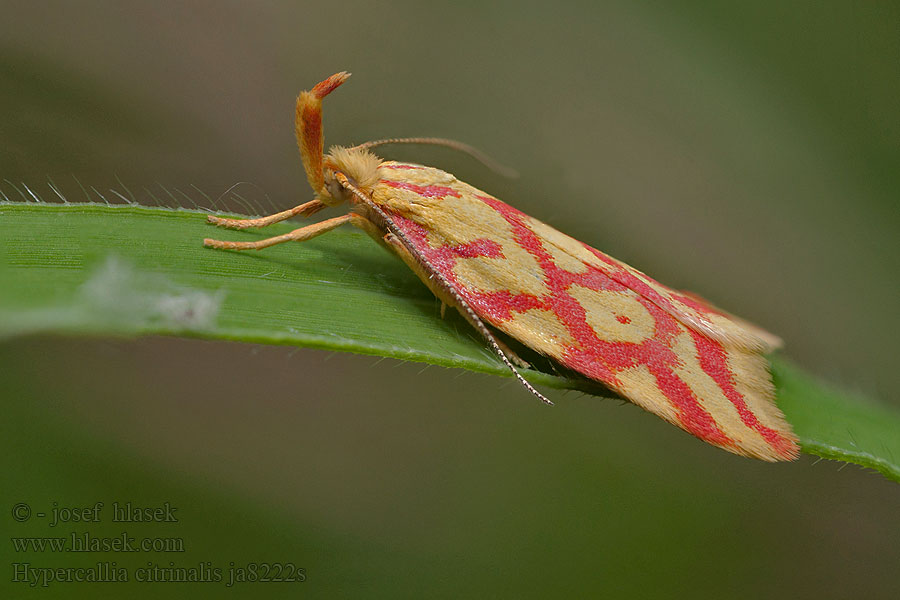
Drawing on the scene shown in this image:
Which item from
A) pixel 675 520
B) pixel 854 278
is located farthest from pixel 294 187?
pixel 854 278

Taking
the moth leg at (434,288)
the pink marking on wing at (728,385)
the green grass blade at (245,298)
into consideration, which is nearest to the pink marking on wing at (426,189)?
the moth leg at (434,288)

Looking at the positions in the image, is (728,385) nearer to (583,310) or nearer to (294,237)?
(583,310)

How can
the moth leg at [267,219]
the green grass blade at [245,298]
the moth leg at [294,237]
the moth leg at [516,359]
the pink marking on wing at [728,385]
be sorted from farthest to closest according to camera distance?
the moth leg at [267,219]
the moth leg at [294,237]
the moth leg at [516,359]
the pink marking on wing at [728,385]
the green grass blade at [245,298]

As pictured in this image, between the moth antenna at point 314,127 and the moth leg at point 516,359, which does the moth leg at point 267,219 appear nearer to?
the moth antenna at point 314,127

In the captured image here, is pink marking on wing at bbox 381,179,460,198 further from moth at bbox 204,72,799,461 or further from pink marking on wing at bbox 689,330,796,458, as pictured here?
pink marking on wing at bbox 689,330,796,458

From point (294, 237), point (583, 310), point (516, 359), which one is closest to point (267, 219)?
point (294, 237)

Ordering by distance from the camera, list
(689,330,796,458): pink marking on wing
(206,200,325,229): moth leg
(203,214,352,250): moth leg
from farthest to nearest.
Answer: (206,200,325,229): moth leg → (203,214,352,250): moth leg → (689,330,796,458): pink marking on wing

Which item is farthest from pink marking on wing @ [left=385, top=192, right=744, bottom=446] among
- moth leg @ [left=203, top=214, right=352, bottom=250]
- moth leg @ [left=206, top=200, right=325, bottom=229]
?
moth leg @ [left=206, top=200, right=325, bottom=229]
